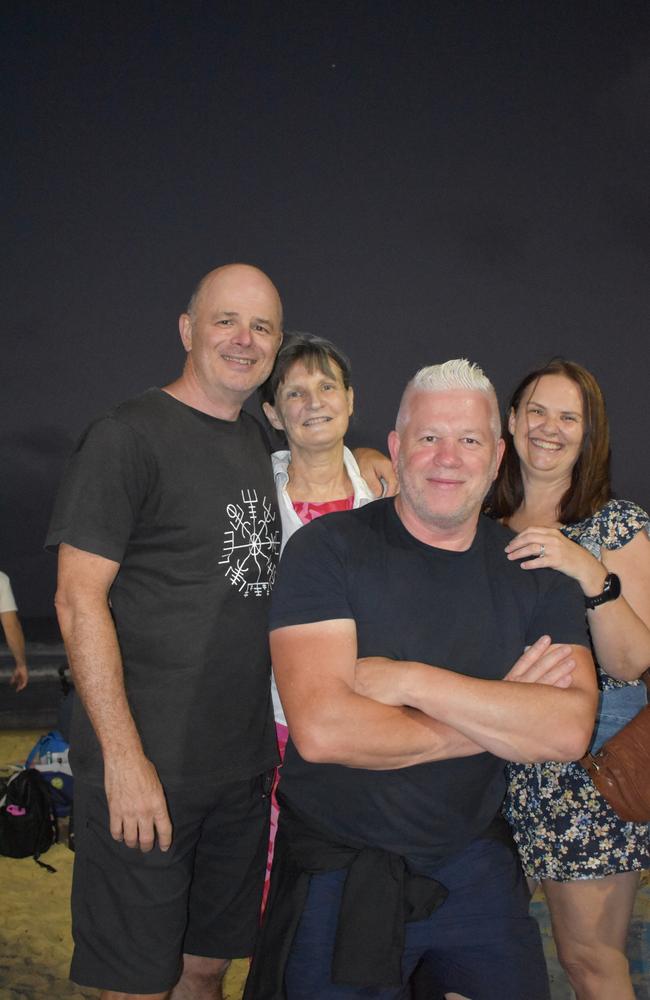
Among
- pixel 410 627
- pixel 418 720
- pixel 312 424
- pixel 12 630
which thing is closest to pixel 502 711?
pixel 418 720

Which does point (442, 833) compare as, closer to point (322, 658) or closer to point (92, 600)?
point (322, 658)

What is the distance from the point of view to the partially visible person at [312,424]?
124 inches

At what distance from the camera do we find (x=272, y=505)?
113 inches

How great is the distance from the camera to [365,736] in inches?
77.8

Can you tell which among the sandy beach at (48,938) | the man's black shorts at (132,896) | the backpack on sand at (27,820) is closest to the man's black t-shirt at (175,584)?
the man's black shorts at (132,896)

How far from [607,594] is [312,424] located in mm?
1297

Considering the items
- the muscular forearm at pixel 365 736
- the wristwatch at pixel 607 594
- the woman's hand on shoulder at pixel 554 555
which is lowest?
the muscular forearm at pixel 365 736

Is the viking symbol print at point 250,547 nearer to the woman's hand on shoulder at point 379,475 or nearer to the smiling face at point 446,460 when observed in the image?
the smiling face at point 446,460

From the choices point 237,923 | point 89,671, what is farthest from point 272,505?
point 237,923

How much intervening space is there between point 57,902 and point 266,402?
358cm

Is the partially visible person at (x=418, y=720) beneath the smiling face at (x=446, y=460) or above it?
beneath

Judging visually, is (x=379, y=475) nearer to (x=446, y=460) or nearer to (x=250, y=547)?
(x=250, y=547)

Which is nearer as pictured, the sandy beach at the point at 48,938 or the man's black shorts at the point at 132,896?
the man's black shorts at the point at 132,896

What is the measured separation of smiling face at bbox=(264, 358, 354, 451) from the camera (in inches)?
124
